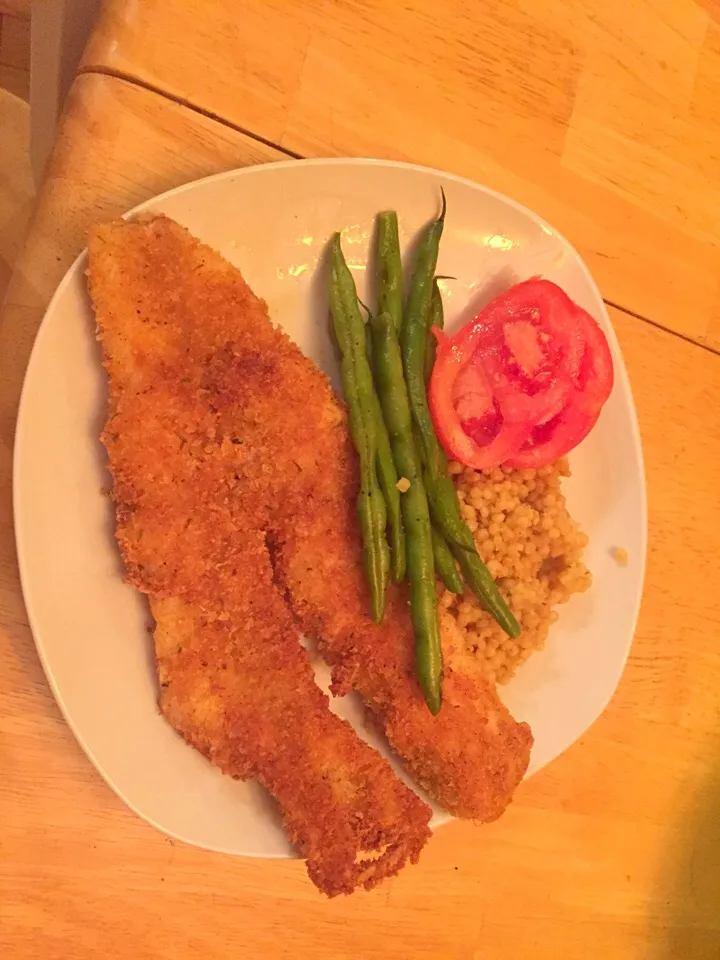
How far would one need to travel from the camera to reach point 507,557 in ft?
6.44

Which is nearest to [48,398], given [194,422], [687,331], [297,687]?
[194,422]

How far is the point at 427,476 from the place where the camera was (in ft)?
6.20

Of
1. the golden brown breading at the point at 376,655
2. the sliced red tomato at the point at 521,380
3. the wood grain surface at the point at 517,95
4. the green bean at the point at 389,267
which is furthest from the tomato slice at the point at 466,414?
the wood grain surface at the point at 517,95

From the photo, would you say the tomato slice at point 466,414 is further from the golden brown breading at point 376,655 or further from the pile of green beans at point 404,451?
the golden brown breading at point 376,655

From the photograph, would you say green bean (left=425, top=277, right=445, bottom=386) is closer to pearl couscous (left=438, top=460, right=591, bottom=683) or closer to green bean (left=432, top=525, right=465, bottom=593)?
pearl couscous (left=438, top=460, right=591, bottom=683)

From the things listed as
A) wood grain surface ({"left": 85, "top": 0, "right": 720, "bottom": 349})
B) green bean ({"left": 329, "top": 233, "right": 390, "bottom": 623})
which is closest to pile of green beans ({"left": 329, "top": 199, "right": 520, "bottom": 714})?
green bean ({"left": 329, "top": 233, "right": 390, "bottom": 623})

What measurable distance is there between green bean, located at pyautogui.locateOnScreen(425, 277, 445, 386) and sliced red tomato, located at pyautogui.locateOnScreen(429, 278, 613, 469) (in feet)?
0.08

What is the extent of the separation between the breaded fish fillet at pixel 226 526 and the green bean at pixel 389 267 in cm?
29

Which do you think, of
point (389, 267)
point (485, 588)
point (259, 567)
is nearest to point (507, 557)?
point (485, 588)

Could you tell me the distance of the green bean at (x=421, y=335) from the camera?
1.88 m

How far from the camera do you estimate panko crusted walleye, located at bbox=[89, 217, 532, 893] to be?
5.41 ft

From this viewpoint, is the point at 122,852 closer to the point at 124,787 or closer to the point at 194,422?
the point at 124,787

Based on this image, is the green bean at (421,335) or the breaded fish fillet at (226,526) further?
the green bean at (421,335)

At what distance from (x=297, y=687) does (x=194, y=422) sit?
0.63 m
